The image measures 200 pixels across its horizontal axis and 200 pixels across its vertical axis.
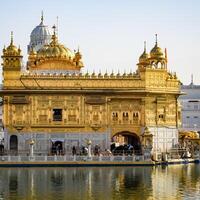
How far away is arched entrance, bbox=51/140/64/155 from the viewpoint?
4316 centimetres

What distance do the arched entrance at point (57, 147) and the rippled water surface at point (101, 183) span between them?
5.46 metres

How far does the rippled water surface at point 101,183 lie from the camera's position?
25.5 m

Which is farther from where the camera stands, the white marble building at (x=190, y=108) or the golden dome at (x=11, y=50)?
the white marble building at (x=190, y=108)

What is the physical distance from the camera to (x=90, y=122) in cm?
4331

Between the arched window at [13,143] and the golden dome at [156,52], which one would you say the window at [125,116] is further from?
the arched window at [13,143]

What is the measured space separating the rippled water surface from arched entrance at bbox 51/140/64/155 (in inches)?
215

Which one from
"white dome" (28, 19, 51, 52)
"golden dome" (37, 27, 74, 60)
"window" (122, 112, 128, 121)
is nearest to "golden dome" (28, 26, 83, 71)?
"golden dome" (37, 27, 74, 60)

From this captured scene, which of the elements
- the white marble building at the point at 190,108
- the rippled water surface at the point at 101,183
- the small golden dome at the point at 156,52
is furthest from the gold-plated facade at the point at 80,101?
the white marble building at the point at 190,108

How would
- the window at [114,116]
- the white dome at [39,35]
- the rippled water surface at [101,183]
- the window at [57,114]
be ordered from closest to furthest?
the rippled water surface at [101,183] → the window at [57,114] → the window at [114,116] → the white dome at [39,35]

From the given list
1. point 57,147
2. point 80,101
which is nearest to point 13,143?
point 57,147

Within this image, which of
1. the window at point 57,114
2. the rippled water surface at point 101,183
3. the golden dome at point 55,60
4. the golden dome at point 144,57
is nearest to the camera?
the rippled water surface at point 101,183

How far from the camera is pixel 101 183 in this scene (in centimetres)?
2977

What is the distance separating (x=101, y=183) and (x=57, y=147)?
1393cm

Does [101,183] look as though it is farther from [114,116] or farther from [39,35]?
[39,35]
